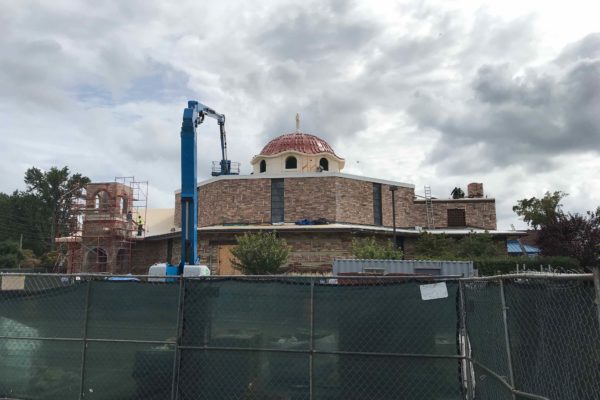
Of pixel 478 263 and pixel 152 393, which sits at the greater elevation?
pixel 478 263

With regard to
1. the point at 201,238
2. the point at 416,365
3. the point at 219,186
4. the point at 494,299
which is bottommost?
the point at 416,365

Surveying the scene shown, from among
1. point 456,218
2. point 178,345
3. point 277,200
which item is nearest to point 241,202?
point 277,200

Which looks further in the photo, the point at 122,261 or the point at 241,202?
the point at 122,261

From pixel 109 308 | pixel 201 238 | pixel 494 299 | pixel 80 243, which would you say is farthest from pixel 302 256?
pixel 494 299

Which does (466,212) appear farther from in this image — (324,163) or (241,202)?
(241,202)

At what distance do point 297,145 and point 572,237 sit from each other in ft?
74.9

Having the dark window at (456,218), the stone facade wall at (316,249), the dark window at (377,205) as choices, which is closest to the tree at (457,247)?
the dark window at (377,205)

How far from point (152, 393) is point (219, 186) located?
30538 millimetres

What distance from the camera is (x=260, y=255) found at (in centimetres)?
2742

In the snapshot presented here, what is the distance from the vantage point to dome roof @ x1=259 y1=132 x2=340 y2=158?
140 feet

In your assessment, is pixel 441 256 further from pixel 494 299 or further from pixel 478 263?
pixel 494 299

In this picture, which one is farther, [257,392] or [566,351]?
[257,392]

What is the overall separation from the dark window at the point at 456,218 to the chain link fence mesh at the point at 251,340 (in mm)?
35104

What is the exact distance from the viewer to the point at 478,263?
26953 millimetres
